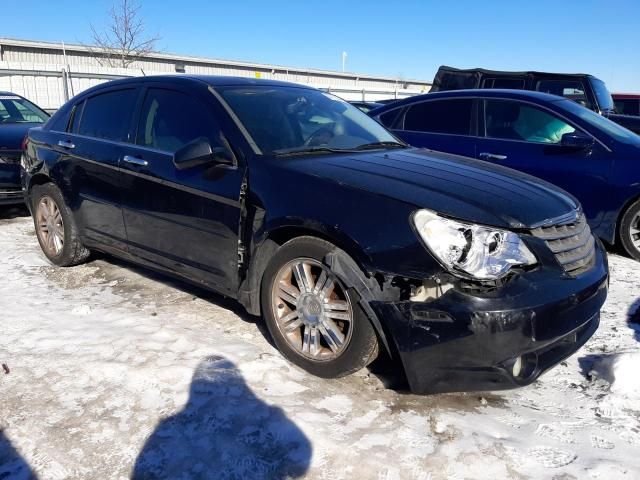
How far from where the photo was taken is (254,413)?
2658 millimetres

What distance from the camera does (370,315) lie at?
2662 millimetres

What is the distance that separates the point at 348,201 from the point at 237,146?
0.91 metres

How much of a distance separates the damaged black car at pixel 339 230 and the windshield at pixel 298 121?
0.02 metres

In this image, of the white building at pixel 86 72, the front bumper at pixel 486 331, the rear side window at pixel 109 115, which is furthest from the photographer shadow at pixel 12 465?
the white building at pixel 86 72

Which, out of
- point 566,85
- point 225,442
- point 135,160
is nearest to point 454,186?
point 225,442

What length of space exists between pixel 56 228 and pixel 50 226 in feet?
0.38

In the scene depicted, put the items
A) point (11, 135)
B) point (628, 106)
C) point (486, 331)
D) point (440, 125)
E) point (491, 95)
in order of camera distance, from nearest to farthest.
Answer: point (486, 331) < point (491, 95) < point (440, 125) < point (11, 135) < point (628, 106)

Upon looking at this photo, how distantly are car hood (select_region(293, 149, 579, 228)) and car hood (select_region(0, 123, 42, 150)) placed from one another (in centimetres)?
510

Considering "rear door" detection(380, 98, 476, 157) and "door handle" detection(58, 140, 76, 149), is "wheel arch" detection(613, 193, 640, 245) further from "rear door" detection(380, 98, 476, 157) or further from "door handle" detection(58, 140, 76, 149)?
"door handle" detection(58, 140, 76, 149)

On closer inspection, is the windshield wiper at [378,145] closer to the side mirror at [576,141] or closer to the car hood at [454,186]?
the car hood at [454,186]

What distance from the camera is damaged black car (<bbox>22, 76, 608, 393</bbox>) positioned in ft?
8.18

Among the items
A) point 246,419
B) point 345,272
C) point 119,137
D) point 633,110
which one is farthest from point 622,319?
point 633,110

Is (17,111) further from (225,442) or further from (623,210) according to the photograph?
(623,210)

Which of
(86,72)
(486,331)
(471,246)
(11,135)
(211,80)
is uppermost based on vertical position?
(86,72)
